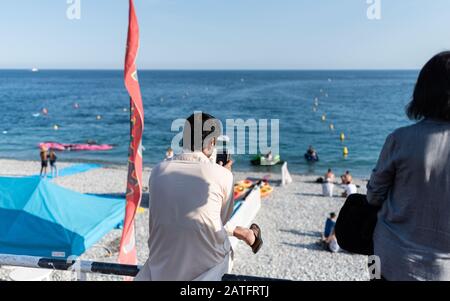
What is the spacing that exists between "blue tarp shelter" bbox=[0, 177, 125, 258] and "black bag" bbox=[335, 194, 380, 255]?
7379 mm

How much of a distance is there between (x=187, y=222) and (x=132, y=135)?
3632 mm

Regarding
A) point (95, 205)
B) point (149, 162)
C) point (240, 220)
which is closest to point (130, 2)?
point (95, 205)

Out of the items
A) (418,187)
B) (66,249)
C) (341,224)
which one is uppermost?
(418,187)

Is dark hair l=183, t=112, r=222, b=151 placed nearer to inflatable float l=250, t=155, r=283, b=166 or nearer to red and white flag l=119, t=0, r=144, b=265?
red and white flag l=119, t=0, r=144, b=265

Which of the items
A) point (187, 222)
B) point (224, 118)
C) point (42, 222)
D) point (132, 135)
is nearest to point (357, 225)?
point (187, 222)

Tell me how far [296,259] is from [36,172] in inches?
725

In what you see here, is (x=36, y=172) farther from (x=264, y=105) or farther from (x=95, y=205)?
(x=264, y=105)

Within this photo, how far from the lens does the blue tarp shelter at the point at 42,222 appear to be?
8617mm

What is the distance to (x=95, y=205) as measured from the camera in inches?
419

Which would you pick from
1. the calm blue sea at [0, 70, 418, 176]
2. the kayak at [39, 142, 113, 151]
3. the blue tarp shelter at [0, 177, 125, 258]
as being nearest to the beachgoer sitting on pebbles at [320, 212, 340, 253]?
the blue tarp shelter at [0, 177, 125, 258]

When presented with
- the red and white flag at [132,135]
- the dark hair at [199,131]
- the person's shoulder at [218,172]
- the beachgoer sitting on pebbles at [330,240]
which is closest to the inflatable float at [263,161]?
the beachgoer sitting on pebbles at [330,240]

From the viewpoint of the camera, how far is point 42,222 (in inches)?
345

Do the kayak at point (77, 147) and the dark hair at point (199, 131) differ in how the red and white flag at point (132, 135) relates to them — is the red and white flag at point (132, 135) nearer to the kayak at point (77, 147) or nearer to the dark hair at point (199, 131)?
the dark hair at point (199, 131)

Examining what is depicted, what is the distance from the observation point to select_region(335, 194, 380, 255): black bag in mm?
1930
